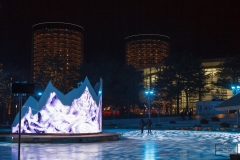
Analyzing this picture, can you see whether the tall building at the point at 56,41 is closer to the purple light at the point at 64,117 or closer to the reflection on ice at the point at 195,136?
the reflection on ice at the point at 195,136

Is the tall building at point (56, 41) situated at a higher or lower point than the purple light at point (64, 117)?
higher

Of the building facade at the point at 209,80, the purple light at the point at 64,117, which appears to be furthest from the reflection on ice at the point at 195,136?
the building facade at the point at 209,80

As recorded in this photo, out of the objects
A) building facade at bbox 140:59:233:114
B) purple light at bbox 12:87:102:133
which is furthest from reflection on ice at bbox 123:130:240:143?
building facade at bbox 140:59:233:114

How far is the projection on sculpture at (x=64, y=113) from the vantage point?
96.4 feet

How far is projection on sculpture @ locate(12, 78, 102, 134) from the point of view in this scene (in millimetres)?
29391

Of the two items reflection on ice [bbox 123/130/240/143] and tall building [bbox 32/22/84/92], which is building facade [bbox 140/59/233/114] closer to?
reflection on ice [bbox 123/130/240/143]

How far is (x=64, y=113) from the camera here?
96.2 feet

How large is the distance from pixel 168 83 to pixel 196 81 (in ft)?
16.7

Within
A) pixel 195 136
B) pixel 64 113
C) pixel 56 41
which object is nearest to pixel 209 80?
pixel 195 136

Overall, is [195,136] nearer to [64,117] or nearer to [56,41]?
[64,117]

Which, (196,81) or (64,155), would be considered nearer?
(64,155)

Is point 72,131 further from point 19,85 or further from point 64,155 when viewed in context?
point 19,85

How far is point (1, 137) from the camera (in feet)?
92.4

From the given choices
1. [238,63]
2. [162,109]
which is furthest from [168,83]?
[162,109]
